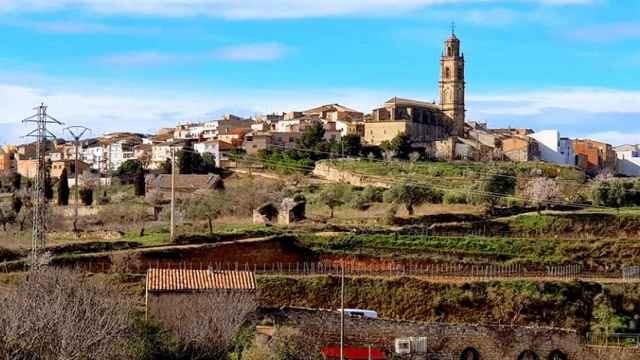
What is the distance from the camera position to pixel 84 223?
5488 centimetres

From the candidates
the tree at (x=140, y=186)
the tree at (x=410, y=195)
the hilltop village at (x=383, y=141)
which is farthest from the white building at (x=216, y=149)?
the tree at (x=410, y=195)

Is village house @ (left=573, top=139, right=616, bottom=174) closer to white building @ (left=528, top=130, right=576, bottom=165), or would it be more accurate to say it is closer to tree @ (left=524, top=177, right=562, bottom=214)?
white building @ (left=528, top=130, right=576, bottom=165)

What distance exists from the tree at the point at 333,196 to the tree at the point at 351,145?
14941 millimetres

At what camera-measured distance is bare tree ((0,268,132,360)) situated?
20.5 metres

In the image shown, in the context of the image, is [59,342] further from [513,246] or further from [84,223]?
[84,223]

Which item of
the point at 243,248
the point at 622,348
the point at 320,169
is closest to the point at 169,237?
the point at 243,248

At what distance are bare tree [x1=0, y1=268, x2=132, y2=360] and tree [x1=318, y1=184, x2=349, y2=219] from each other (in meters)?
33.7

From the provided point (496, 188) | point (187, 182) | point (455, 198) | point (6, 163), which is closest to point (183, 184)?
point (187, 182)

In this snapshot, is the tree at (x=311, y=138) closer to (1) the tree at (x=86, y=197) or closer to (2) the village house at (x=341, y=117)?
(2) the village house at (x=341, y=117)

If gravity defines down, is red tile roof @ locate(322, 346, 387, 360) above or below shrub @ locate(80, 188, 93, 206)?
below

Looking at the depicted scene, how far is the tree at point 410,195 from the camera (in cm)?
5831

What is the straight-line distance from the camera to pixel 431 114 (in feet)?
296

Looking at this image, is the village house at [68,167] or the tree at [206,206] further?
the village house at [68,167]

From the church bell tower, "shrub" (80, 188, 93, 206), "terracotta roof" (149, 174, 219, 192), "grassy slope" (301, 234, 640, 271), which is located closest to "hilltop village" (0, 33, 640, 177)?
the church bell tower
